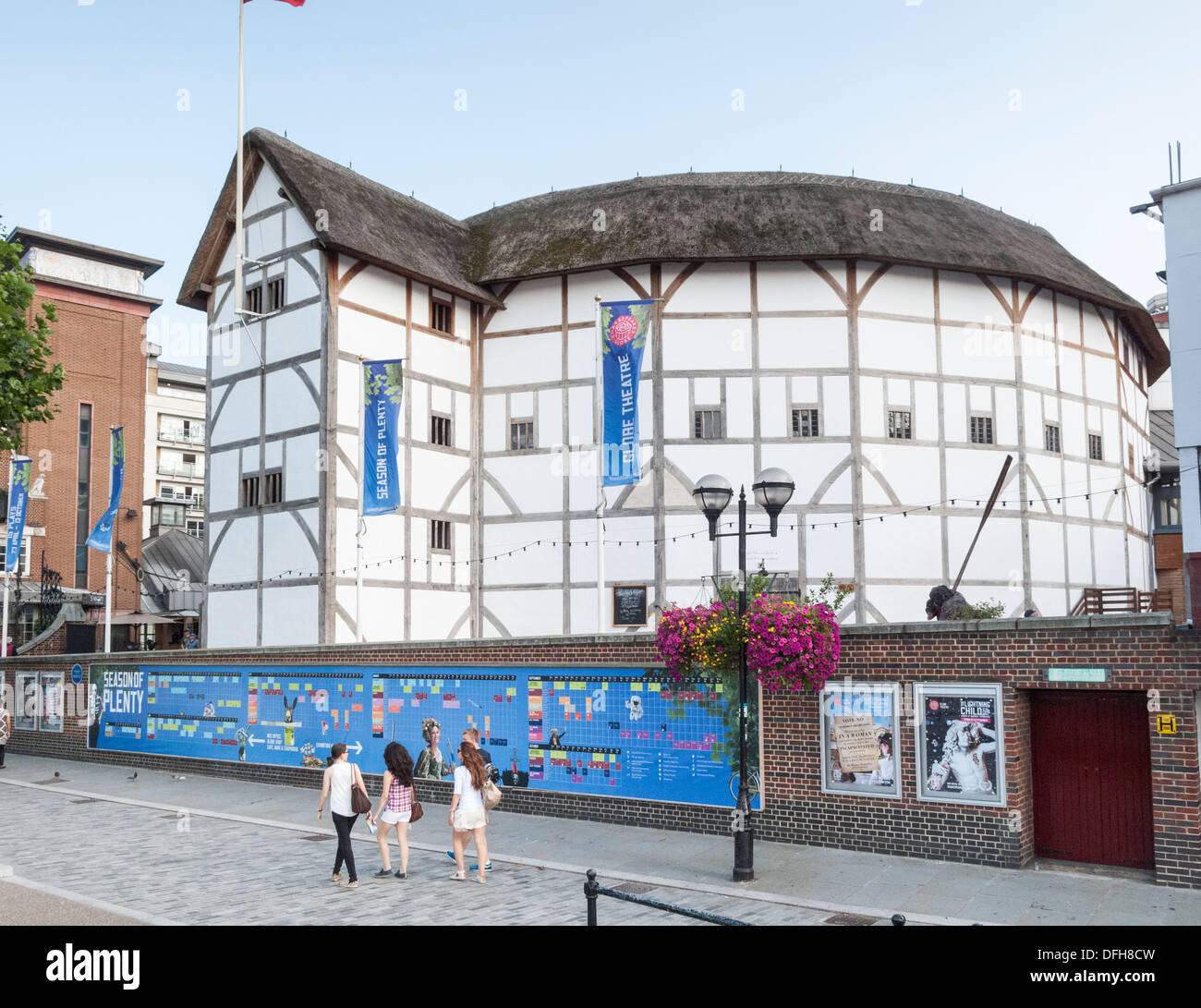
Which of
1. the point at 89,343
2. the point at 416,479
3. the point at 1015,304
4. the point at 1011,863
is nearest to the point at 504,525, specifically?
the point at 416,479

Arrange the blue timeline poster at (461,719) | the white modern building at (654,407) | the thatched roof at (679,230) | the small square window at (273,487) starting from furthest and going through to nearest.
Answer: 1. the thatched roof at (679,230)
2. the small square window at (273,487)
3. the white modern building at (654,407)
4. the blue timeline poster at (461,719)

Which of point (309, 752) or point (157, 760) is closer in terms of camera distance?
point (309, 752)

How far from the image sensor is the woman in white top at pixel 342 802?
1178cm

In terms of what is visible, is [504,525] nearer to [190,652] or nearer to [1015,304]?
[190,652]

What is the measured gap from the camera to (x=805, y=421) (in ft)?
85.3

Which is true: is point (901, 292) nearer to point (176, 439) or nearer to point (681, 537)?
point (681, 537)

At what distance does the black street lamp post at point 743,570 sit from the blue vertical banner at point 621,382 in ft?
21.8

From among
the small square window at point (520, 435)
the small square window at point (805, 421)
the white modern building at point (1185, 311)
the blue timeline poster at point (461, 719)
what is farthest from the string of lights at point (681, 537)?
the white modern building at point (1185, 311)

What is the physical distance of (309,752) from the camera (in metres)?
19.8

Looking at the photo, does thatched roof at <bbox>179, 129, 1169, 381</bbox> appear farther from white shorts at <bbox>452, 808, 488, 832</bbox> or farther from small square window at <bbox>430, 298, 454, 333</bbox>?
white shorts at <bbox>452, 808, 488, 832</bbox>

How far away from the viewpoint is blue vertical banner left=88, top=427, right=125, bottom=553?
27.0m

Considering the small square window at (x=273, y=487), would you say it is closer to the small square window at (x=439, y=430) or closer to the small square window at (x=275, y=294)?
the small square window at (x=439, y=430)

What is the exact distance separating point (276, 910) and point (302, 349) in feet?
56.3

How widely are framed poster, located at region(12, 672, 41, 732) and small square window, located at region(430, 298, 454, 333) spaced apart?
12832 millimetres
